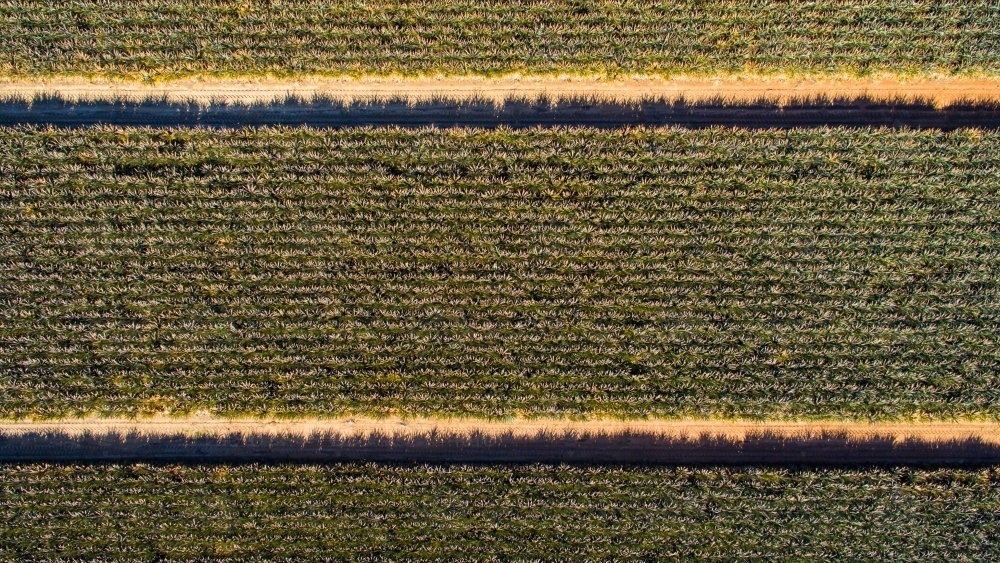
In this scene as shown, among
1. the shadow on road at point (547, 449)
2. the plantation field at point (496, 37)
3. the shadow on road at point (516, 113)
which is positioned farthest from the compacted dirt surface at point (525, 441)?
the plantation field at point (496, 37)

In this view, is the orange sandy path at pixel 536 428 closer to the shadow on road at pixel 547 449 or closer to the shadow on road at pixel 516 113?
the shadow on road at pixel 547 449

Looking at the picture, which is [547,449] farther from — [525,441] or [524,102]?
[524,102]

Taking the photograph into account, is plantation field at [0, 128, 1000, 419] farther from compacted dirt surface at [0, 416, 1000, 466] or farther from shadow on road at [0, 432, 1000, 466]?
shadow on road at [0, 432, 1000, 466]

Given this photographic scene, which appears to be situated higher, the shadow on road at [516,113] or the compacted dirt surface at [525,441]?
the shadow on road at [516,113]

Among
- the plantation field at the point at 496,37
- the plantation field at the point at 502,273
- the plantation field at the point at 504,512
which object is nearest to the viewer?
the plantation field at the point at 504,512

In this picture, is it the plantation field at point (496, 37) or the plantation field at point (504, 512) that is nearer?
the plantation field at point (504, 512)

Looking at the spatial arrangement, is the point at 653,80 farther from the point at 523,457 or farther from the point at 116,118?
the point at 116,118
